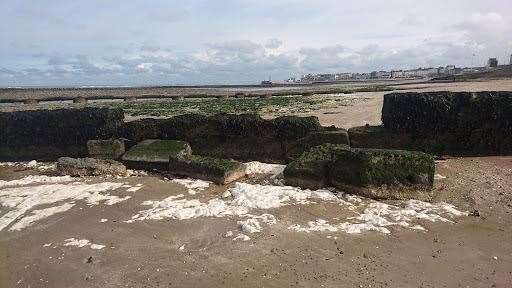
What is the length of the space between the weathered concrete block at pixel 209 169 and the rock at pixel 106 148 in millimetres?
2415

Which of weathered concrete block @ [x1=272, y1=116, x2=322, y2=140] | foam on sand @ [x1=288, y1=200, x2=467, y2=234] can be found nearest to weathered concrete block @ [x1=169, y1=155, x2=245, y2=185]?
weathered concrete block @ [x1=272, y1=116, x2=322, y2=140]

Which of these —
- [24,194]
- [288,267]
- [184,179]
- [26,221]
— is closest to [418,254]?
[288,267]

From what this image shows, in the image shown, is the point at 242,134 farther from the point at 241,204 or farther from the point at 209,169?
the point at 241,204

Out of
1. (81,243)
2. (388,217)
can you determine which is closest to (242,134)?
(388,217)

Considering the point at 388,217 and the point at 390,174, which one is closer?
the point at 388,217

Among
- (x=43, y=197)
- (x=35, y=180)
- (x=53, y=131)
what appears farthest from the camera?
(x=53, y=131)

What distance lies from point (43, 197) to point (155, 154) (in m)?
2.86

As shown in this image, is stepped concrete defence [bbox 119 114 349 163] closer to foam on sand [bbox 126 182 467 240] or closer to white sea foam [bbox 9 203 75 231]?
foam on sand [bbox 126 182 467 240]

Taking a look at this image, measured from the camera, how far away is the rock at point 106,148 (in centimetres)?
1216

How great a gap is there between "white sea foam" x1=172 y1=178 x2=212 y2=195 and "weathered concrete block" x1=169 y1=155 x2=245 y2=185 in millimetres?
151

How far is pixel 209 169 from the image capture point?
376 inches

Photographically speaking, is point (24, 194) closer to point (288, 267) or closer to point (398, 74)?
point (288, 267)

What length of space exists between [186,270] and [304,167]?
3.70m

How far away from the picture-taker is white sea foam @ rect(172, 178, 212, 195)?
29.5 ft
